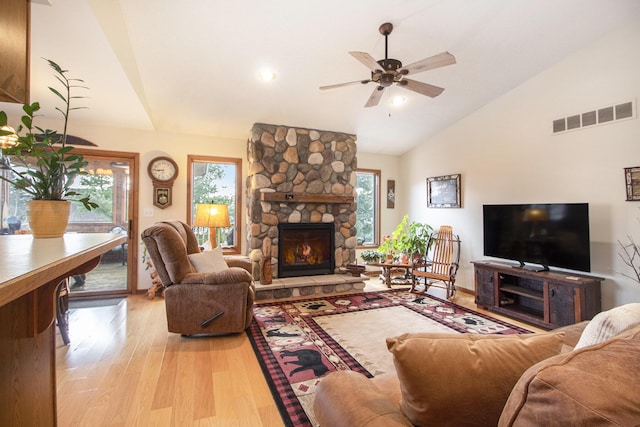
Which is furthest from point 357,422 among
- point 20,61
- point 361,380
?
point 20,61

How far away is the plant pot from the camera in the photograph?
1380 mm

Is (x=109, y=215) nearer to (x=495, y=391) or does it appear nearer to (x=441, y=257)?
(x=495, y=391)

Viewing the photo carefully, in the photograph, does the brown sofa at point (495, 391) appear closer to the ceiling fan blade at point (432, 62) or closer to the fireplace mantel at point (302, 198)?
the ceiling fan blade at point (432, 62)

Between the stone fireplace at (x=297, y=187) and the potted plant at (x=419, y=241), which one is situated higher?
the stone fireplace at (x=297, y=187)

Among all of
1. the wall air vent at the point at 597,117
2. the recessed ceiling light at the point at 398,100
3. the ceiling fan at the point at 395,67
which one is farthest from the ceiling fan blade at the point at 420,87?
the wall air vent at the point at 597,117

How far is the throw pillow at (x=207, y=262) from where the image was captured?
121 inches

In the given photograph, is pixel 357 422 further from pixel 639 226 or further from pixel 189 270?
pixel 639 226

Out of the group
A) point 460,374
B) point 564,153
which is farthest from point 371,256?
point 460,374

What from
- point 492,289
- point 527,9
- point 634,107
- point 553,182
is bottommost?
point 492,289

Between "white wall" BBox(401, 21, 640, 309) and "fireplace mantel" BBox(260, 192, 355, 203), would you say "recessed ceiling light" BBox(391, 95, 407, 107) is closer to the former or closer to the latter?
"white wall" BBox(401, 21, 640, 309)

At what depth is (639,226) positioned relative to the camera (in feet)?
9.68

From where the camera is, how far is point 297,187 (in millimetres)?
4633

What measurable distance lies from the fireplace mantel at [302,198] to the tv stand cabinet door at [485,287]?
215 centimetres

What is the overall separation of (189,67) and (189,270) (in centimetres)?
220
